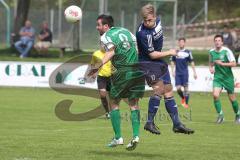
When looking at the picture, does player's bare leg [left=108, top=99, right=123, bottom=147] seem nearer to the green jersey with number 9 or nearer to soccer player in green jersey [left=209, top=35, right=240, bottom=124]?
the green jersey with number 9

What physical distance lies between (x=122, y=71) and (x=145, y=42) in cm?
59

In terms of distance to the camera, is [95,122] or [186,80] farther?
[186,80]

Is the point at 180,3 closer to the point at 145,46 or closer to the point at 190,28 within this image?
the point at 190,28

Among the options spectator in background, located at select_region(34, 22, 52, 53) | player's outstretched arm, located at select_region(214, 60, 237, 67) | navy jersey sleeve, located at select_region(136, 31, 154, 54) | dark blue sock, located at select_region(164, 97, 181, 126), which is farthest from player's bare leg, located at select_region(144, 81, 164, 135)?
spectator in background, located at select_region(34, 22, 52, 53)

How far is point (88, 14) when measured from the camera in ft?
142

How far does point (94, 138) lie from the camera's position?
1364cm

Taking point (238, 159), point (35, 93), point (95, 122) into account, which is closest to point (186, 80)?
point (35, 93)

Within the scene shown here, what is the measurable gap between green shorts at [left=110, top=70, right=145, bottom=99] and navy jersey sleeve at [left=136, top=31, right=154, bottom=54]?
15.4 inches

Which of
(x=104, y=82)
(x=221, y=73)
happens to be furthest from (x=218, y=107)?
(x=104, y=82)

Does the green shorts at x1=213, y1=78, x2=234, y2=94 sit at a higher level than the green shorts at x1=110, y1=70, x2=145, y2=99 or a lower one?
lower

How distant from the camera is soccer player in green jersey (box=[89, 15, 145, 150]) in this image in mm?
11352

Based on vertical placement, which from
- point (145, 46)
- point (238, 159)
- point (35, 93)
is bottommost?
point (35, 93)

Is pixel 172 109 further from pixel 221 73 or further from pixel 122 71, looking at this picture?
pixel 221 73

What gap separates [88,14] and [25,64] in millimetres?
15497
